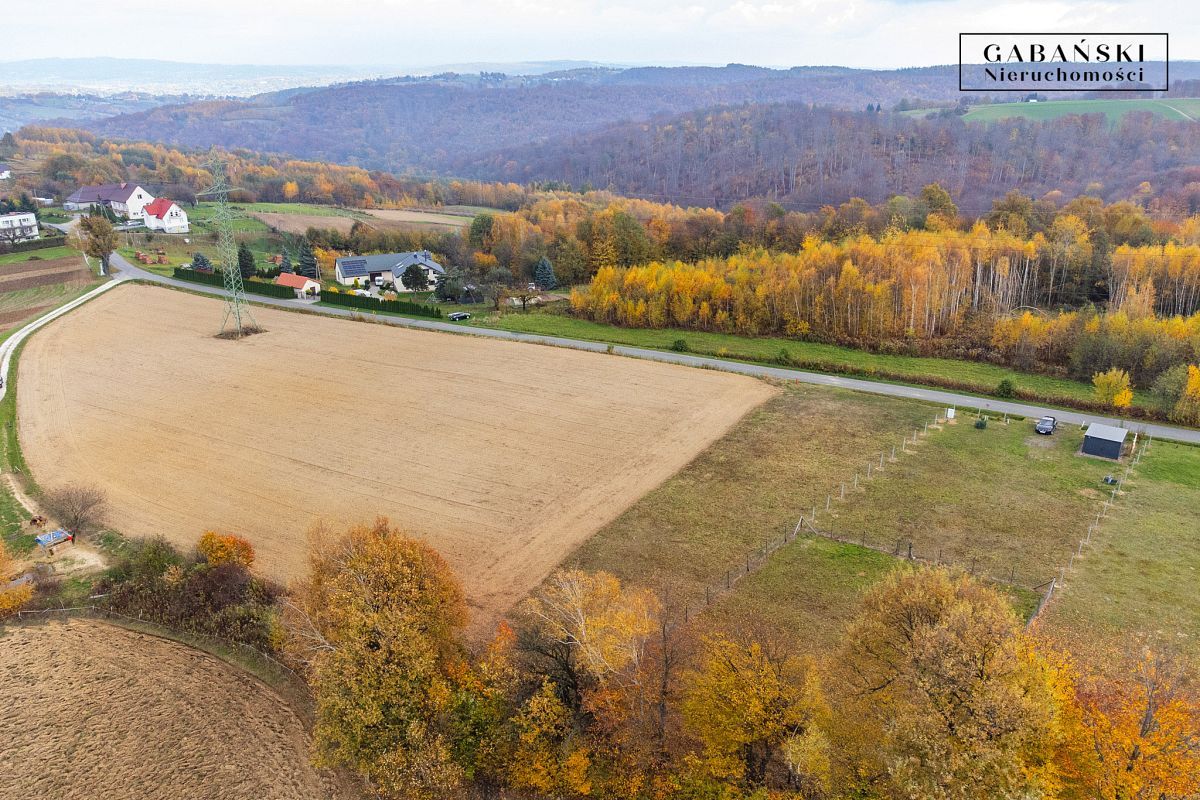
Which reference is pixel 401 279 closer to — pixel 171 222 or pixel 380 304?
pixel 380 304

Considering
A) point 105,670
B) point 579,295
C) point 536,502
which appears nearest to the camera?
point 105,670

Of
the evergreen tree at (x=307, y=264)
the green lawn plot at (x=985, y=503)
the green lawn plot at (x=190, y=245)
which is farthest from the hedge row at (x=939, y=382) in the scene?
the green lawn plot at (x=190, y=245)

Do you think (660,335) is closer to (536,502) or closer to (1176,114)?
(536,502)

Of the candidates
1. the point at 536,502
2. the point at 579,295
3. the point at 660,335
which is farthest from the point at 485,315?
the point at 536,502

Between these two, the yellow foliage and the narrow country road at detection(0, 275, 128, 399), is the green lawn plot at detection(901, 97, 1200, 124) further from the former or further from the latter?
the narrow country road at detection(0, 275, 128, 399)

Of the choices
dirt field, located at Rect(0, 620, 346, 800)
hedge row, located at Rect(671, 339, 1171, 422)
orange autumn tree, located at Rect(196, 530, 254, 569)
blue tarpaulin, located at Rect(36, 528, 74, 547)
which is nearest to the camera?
dirt field, located at Rect(0, 620, 346, 800)

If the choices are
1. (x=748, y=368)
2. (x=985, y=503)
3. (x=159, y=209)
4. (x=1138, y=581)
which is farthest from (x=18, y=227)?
(x=1138, y=581)

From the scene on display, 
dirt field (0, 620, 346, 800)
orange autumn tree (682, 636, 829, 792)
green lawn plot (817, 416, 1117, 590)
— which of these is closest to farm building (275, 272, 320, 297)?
dirt field (0, 620, 346, 800)
